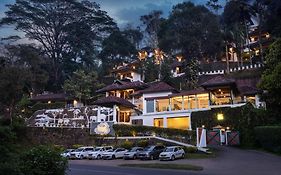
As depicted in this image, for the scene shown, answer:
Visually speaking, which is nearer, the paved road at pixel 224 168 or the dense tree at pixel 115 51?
the paved road at pixel 224 168

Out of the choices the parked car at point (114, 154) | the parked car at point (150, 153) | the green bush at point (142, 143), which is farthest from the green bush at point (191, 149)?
the parked car at point (114, 154)

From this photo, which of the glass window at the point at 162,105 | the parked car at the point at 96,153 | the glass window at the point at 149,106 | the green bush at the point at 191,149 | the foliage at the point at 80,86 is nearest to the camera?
the green bush at the point at 191,149

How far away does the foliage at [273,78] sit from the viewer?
31269 millimetres

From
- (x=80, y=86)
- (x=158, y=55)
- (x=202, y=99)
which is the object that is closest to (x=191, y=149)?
(x=202, y=99)

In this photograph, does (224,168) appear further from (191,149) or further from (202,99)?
(202,99)

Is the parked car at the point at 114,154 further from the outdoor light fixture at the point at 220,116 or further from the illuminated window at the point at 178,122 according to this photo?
the illuminated window at the point at 178,122

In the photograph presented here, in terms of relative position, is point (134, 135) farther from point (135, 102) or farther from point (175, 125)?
point (135, 102)

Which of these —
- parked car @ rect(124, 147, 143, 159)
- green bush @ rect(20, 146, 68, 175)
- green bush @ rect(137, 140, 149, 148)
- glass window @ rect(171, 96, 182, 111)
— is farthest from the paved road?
glass window @ rect(171, 96, 182, 111)

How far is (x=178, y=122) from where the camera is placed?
174 ft

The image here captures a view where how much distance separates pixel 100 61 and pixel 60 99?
2676 cm

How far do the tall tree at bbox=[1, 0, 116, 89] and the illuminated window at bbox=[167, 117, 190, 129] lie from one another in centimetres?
3873

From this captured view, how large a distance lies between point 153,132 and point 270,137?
536 inches

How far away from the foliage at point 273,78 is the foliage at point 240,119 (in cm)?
769

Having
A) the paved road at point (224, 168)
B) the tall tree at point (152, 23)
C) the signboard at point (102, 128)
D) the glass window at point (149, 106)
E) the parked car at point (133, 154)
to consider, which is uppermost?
the tall tree at point (152, 23)
